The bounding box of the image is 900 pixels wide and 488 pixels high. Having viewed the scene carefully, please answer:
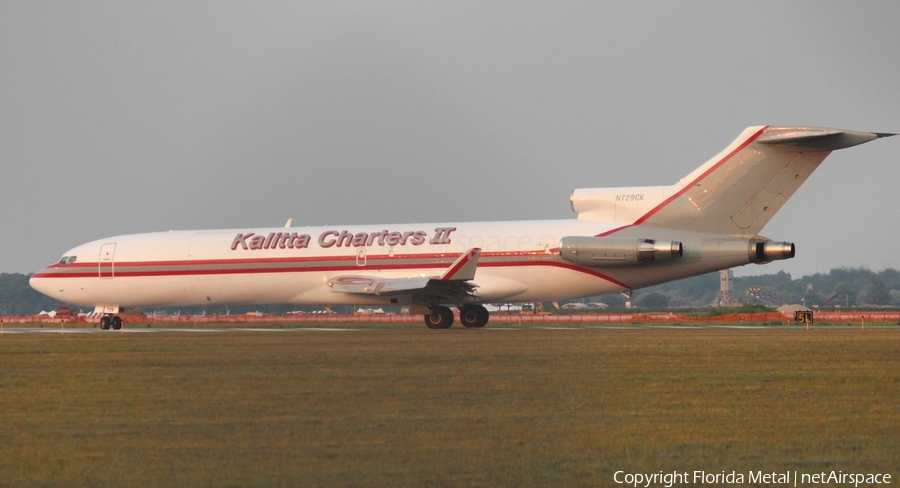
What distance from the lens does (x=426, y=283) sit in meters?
33.0

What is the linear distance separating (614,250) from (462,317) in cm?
634

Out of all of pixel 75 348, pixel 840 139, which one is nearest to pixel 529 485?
pixel 75 348

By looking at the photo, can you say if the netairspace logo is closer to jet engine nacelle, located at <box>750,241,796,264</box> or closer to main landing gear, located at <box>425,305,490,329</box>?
jet engine nacelle, located at <box>750,241,796,264</box>

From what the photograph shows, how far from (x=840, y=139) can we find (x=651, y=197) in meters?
5.93

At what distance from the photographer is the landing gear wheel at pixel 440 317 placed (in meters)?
34.6

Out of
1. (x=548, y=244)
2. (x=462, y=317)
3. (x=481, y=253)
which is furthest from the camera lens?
(x=462, y=317)

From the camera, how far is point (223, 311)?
9138 cm

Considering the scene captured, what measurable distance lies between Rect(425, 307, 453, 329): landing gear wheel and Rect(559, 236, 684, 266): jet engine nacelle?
4289 millimetres

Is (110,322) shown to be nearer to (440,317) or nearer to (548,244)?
(440,317)

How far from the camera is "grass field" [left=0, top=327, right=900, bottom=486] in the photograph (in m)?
8.90

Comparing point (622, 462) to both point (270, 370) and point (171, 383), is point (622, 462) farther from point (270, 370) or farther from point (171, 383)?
point (270, 370)

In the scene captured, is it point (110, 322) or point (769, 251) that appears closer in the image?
point (769, 251)

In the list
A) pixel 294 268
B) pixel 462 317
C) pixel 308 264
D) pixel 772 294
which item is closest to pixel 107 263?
pixel 294 268

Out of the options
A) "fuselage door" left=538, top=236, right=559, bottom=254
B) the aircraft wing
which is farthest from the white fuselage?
the aircraft wing
